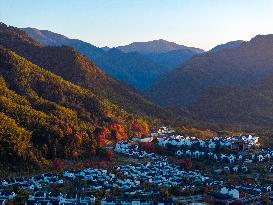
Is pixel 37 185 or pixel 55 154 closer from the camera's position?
pixel 37 185

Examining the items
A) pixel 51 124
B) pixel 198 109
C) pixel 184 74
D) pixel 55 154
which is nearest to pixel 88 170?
pixel 55 154

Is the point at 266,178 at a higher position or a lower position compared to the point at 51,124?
lower

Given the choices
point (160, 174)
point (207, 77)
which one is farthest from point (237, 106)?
point (160, 174)

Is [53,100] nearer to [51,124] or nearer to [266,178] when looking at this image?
[51,124]

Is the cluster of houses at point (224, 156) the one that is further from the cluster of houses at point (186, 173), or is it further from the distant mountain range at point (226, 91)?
the distant mountain range at point (226, 91)

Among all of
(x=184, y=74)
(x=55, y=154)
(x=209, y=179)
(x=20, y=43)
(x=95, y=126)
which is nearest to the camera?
(x=209, y=179)

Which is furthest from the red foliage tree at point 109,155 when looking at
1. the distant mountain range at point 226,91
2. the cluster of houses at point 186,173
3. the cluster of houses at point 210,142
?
the distant mountain range at point 226,91
